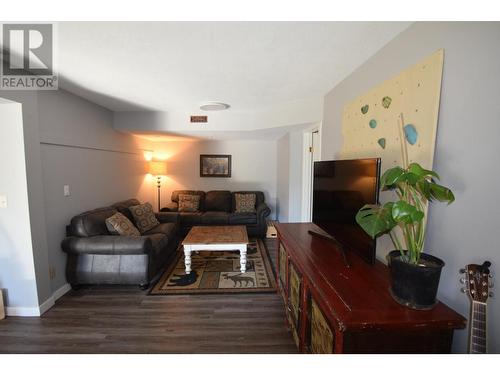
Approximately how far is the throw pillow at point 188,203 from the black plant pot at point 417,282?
4.05 m

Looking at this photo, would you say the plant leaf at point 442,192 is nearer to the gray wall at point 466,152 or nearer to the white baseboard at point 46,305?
the gray wall at point 466,152

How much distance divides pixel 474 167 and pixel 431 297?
0.58 m

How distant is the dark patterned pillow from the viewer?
316cm

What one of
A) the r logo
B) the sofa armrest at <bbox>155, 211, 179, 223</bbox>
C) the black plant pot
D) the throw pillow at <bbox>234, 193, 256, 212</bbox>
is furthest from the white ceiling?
the throw pillow at <bbox>234, 193, 256, 212</bbox>

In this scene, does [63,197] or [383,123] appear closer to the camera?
[383,123]

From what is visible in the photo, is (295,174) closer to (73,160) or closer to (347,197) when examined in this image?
(347,197)

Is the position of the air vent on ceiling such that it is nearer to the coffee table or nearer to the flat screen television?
the coffee table

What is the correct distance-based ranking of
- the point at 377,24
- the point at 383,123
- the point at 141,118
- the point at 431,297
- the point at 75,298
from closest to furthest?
the point at 431,297 → the point at 377,24 → the point at 383,123 → the point at 75,298 → the point at 141,118

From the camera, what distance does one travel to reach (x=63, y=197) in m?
2.35

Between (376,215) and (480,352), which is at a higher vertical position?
(376,215)

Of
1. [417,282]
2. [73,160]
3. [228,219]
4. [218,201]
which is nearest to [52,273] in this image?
[73,160]

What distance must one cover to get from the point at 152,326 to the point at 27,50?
238 cm
